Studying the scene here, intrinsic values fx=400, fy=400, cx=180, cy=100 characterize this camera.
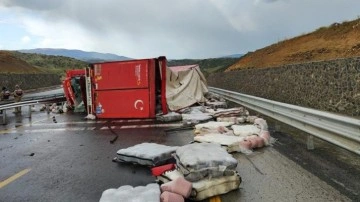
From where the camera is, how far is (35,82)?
61.4 meters

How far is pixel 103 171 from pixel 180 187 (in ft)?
8.06

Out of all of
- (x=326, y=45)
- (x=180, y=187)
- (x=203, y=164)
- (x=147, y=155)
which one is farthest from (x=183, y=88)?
(x=326, y=45)

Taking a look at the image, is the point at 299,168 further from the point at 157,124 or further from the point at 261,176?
the point at 157,124

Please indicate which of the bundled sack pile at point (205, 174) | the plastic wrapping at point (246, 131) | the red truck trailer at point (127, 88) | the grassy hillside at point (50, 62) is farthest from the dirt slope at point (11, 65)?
the bundled sack pile at point (205, 174)

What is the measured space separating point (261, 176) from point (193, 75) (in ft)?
50.6

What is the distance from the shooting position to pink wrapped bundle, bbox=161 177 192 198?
16.6 feet

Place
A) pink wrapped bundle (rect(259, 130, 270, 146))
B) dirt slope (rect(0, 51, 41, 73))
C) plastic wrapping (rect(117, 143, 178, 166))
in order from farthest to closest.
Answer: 1. dirt slope (rect(0, 51, 41, 73))
2. pink wrapped bundle (rect(259, 130, 270, 146))
3. plastic wrapping (rect(117, 143, 178, 166))

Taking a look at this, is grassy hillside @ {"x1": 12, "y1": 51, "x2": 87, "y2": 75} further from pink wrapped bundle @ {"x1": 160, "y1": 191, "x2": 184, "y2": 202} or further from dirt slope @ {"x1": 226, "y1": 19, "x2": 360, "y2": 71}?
pink wrapped bundle @ {"x1": 160, "y1": 191, "x2": 184, "y2": 202}

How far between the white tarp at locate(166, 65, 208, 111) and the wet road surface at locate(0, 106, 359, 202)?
5.85 meters

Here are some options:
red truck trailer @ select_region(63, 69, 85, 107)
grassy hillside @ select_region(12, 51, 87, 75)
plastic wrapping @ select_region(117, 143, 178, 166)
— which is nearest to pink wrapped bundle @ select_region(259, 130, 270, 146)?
plastic wrapping @ select_region(117, 143, 178, 166)

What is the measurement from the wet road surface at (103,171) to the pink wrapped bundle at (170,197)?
0.72m

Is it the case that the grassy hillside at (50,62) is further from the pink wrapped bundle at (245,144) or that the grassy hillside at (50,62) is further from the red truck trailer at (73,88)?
the pink wrapped bundle at (245,144)

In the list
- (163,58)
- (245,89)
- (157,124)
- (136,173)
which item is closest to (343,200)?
(136,173)

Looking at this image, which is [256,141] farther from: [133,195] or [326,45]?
[326,45]
